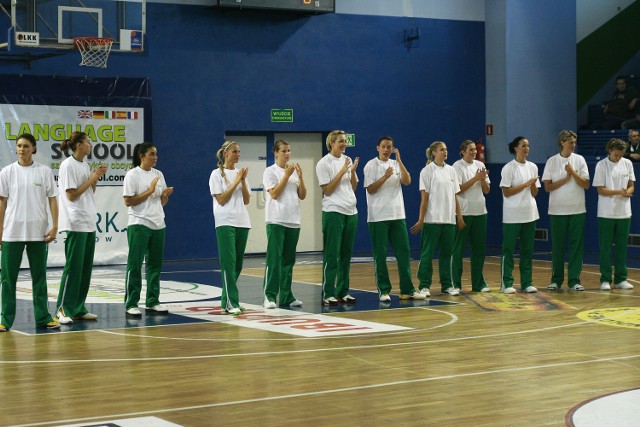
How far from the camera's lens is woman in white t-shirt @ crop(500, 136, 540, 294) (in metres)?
13.2

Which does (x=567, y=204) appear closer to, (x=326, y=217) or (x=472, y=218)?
(x=472, y=218)

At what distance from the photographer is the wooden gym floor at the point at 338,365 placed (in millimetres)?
6492

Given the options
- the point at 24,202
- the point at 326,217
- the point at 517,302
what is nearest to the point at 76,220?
the point at 24,202

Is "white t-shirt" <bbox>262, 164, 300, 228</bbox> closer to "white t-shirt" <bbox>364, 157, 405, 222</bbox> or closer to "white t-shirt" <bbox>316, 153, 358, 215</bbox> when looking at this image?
"white t-shirt" <bbox>316, 153, 358, 215</bbox>

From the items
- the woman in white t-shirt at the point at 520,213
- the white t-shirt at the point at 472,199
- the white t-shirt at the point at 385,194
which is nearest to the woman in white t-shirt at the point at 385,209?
the white t-shirt at the point at 385,194

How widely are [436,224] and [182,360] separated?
5137mm

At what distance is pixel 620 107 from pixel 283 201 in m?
11.8

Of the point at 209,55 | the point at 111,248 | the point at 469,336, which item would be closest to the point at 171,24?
the point at 209,55

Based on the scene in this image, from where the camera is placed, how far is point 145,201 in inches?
437

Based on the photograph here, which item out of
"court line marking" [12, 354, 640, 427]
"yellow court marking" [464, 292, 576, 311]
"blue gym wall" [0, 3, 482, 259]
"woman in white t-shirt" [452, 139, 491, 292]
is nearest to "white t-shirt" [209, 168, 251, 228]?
"yellow court marking" [464, 292, 576, 311]

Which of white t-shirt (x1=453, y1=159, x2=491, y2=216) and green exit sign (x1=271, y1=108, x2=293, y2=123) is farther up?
green exit sign (x1=271, y1=108, x2=293, y2=123)

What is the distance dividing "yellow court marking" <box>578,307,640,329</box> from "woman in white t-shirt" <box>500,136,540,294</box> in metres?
1.79

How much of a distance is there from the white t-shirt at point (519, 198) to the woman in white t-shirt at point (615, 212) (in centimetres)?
100

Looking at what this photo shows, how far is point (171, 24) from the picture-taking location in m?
18.7
